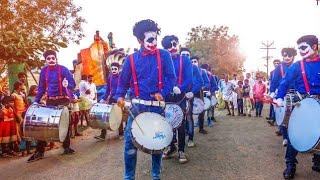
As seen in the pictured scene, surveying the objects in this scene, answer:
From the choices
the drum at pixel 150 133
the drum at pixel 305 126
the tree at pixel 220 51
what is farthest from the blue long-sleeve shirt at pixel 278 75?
the tree at pixel 220 51

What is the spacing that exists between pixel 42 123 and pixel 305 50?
14.4 ft

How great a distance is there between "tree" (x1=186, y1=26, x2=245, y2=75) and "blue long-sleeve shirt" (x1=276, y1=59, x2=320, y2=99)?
51488mm

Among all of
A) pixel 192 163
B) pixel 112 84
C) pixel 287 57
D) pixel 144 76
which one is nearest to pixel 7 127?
pixel 112 84

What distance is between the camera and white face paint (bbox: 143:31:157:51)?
4.68 meters

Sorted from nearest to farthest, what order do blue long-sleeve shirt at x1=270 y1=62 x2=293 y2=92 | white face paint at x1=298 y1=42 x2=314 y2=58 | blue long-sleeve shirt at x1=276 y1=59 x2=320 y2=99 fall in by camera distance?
1. blue long-sleeve shirt at x1=276 y1=59 x2=320 y2=99
2. white face paint at x1=298 y1=42 x2=314 y2=58
3. blue long-sleeve shirt at x1=270 y1=62 x2=293 y2=92

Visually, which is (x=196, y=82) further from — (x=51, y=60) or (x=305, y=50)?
(x=51, y=60)

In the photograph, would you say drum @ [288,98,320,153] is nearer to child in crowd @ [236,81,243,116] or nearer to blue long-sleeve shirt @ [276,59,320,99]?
blue long-sleeve shirt @ [276,59,320,99]

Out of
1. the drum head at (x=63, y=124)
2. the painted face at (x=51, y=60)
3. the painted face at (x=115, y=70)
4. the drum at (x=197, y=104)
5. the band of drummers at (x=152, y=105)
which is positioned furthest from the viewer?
the painted face at (x=115, y=70)

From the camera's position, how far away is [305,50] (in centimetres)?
514

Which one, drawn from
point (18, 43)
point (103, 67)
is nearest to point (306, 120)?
point (18, 43)

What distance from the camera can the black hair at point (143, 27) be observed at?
15.4 feet

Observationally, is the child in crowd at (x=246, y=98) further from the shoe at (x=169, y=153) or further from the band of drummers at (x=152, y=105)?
the shoe at (x=169, y=153)

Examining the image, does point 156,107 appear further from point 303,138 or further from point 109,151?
point 109,151

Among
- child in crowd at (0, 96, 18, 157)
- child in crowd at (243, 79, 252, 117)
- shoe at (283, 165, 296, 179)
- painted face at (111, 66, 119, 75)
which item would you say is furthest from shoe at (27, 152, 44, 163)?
child in crowd at (243, 79, 252, 117)
